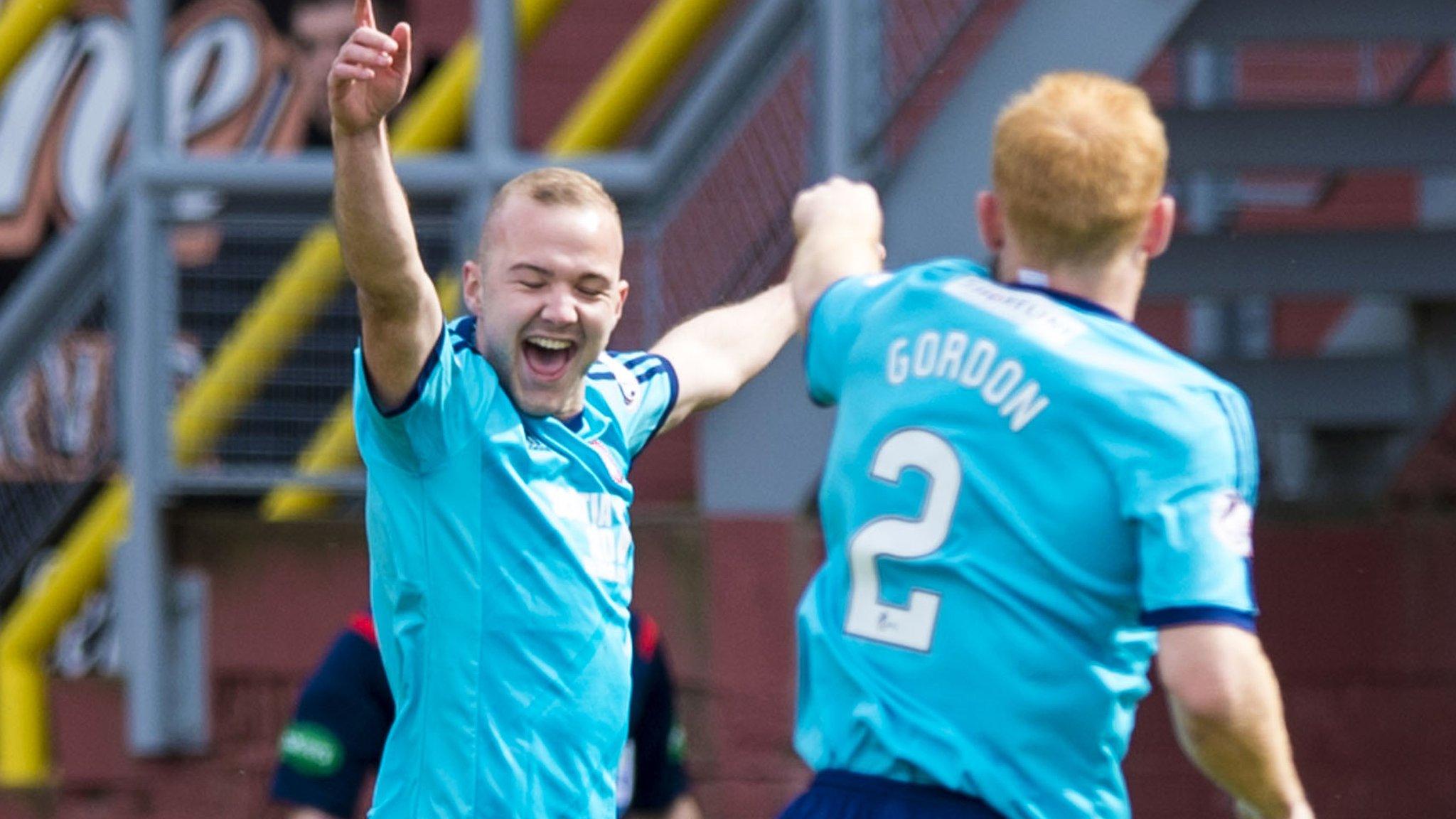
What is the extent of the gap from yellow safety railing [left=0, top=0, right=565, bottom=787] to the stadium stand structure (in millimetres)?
78

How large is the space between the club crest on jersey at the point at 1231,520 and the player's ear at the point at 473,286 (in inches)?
51.6

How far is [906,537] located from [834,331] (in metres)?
0.36

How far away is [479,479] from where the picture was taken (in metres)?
3.53

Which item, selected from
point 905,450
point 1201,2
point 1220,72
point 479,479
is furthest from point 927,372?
point 1220,72

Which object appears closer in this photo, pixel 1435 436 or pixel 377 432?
pixel 377 432

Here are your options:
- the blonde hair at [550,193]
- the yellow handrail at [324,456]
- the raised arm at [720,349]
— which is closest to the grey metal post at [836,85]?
the yellow handrail at [324,456]

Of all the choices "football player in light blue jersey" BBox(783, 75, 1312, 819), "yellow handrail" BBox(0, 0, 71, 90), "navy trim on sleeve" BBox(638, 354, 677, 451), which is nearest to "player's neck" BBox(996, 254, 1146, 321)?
"football player in light blue jersey" BBox(783, 75, 1312, 819)

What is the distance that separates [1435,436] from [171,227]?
13.7 feet

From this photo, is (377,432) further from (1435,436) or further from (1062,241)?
(1435,436)

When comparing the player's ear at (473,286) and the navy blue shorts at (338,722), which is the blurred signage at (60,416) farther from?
the player's ear at (473,286)

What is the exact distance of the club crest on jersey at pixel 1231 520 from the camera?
113 inches

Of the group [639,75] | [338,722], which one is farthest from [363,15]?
[639,75]

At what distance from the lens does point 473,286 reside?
3701 mm

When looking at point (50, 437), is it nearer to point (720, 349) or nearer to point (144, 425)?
point (144, 425)
